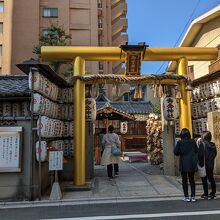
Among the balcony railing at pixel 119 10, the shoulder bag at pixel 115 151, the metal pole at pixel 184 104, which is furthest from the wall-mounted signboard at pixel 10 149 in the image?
the balcony railing at pixel 119 10

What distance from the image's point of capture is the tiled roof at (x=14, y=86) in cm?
1030

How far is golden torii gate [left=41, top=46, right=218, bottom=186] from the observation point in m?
11.9

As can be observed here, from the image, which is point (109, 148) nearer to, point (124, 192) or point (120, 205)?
point (124, 192)

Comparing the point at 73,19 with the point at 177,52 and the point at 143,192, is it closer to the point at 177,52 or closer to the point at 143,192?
the point at 177,52

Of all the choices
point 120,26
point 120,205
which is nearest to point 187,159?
point 120,205

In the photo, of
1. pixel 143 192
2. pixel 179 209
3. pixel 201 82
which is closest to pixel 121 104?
pixel 201 82

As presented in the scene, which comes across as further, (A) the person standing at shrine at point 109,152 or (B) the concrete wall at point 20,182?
(A) the person standing at shrine at point 109,152

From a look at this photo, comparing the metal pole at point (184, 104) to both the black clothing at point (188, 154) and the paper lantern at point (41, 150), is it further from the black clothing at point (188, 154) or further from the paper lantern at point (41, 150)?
the paper lantern at point (41, 150)

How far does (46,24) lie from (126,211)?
3808 cm

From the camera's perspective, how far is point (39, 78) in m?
10.7

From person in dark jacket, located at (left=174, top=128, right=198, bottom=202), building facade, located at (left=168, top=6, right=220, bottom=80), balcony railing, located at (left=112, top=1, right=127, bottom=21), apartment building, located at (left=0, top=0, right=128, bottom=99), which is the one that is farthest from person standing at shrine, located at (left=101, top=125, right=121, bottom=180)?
balcony railing, located at (left=112, top=1, right=127, bottom=21)

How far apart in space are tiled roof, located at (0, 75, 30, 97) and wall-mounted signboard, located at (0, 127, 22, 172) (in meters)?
1.12

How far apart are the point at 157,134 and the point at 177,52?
745 centimetres

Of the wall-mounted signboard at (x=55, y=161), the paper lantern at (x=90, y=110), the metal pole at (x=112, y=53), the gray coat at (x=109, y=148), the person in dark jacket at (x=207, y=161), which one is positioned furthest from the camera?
the gray coat at (x=109, y=148)
